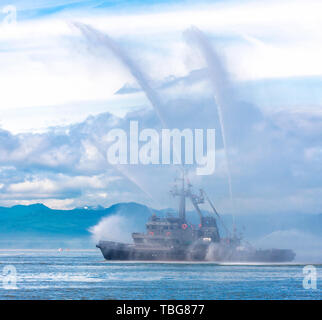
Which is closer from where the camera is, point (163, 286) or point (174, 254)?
point (163, 286)

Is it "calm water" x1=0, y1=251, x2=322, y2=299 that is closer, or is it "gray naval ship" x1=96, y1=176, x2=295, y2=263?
"calm water" x1=0, y1=251, x2=322, y2=299

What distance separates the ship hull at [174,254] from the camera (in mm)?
96000

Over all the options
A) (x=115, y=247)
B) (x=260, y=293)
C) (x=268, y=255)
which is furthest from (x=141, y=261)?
(x=260, y=293)

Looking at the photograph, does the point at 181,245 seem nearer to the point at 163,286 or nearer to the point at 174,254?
the point at 174,254

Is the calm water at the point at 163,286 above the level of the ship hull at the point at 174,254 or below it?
below

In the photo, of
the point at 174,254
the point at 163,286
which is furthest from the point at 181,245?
the point at 163,286

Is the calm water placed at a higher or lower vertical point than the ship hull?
lower

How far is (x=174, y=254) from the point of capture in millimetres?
96125

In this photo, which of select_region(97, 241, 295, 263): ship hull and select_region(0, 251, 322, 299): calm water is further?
select_region(97, 241, 295, 263): ship hull

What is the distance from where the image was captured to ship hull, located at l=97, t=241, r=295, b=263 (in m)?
96.0

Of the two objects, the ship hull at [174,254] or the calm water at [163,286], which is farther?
the ship hull at [174,254]

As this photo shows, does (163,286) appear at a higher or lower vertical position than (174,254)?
lower
